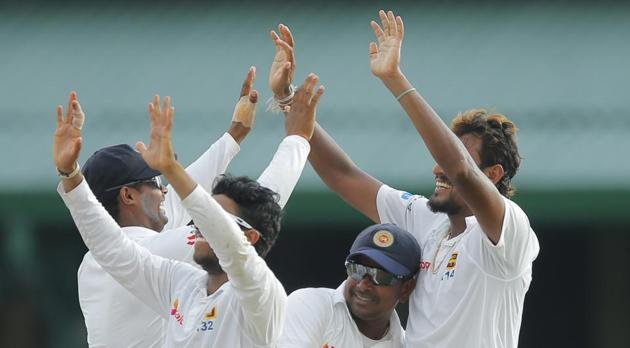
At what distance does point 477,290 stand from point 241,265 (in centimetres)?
98

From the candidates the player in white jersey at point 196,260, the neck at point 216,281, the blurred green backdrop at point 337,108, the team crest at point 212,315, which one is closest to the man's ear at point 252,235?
the player in white jersey at point 196,260

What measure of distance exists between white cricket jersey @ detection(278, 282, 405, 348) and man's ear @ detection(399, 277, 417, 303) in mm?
122

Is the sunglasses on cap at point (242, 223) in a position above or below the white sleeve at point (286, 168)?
below

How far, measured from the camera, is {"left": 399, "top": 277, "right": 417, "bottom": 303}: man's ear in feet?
17.6

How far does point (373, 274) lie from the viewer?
17.4ft

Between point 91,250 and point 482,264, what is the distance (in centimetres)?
136

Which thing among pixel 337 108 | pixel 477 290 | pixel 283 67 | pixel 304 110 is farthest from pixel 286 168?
pixel 337 108

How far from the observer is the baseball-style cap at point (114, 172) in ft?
18.6

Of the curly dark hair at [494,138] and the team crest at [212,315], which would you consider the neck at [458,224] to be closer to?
the curly dark hair at [494,138]

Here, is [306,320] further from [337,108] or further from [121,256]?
[337,108]

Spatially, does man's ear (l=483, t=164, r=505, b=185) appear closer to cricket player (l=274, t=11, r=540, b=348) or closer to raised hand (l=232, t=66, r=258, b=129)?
cricket player (l=274, t=11, r=540, b=348)

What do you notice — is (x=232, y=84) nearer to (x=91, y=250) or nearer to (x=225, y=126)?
(x=225, y=126)

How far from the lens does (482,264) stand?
514 centimetres

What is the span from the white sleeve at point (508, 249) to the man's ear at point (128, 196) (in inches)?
53.6
